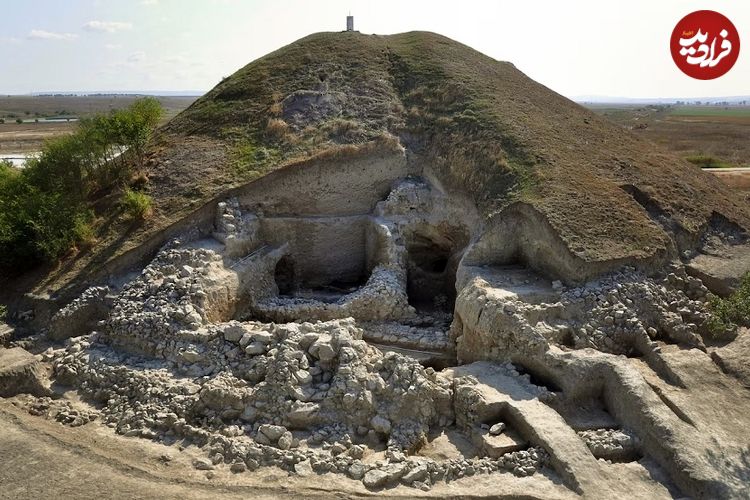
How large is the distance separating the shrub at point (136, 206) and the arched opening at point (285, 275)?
13.3ft

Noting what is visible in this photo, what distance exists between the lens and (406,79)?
66.5 feet

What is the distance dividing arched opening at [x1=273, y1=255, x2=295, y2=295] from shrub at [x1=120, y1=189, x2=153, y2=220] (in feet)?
13.3

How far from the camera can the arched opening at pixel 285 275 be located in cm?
1667

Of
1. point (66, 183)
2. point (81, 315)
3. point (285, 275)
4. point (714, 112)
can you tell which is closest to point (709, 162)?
point (285, 275)

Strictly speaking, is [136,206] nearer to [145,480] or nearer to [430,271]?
[145,480]

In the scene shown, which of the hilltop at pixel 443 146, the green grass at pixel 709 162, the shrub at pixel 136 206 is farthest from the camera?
the green grass at pixel 709 162

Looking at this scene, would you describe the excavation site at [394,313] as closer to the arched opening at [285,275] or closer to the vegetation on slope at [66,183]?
the arched opening at [285,275]

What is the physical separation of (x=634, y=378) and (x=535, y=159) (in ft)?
25.3

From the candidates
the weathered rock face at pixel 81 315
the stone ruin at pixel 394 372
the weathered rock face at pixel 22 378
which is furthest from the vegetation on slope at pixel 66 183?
the weathered rock face at pixel 22 378

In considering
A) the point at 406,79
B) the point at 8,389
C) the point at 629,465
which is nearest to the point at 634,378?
the point at 629,465

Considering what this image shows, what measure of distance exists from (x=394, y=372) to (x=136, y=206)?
901 centimetres

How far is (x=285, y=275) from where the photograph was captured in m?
16.8

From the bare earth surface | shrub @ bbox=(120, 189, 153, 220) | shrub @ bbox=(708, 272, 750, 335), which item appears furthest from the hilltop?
the bare earth surface

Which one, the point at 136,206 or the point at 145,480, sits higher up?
the point at 136,206
